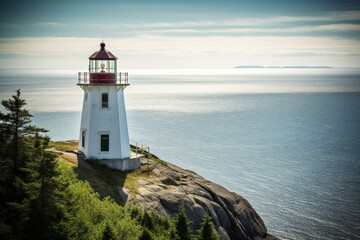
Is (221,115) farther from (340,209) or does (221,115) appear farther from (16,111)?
(16,111)

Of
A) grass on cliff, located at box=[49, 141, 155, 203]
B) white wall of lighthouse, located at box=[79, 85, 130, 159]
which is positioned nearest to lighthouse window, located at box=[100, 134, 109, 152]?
white wall of lighthouse, located at box=[79, 85, 130, 159]

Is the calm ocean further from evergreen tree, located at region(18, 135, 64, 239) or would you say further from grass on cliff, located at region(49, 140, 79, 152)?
evergreen tree, located at region(18, 135, 64, 239)

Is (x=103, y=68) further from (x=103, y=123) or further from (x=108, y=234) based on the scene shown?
(x=108, y=234)

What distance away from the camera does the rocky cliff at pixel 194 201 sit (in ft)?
119

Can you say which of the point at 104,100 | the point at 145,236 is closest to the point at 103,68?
the point at 104,100

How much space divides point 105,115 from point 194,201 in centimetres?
979

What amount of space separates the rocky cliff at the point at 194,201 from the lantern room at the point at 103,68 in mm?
7948

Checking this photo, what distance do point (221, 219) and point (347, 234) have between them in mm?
15890

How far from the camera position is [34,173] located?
23531mm

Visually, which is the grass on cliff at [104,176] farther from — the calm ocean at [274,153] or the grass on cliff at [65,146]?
the calm ocean at [274,153]

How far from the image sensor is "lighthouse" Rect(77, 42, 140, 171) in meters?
40.3

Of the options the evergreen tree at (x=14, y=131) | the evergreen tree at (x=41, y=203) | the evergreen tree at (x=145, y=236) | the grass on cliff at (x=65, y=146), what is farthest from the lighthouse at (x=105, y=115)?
the evergreen tree at (x=41, y=203)

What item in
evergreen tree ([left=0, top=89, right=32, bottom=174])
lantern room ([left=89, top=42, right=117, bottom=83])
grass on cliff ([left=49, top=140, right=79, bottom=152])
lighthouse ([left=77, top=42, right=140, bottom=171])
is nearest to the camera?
evergreen tree ([left=0, top=89, right=32, bottom=174])

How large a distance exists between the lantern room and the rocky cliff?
795 cm
